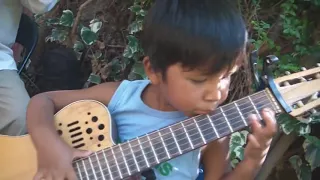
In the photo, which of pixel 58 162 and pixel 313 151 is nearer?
pixel 58 162

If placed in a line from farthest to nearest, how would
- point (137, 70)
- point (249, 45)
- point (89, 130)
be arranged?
point (137, 70), point (249, 45), point (89, 130)

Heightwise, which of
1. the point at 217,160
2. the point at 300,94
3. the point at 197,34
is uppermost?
the point at 197,34

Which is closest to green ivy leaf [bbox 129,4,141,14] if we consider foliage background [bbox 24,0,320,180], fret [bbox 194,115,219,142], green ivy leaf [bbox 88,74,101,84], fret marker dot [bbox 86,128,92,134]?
foliage background [bbox 24,0,320,180]

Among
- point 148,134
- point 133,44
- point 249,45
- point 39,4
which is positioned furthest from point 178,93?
point 133,44

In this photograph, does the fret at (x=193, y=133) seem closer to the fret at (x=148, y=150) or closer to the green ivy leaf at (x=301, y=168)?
the fret at (x=148, y=150)

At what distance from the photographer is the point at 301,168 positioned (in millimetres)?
1900

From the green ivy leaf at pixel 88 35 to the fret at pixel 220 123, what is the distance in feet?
3.77

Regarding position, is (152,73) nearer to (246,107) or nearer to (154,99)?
(154,99)

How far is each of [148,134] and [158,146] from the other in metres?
0.04

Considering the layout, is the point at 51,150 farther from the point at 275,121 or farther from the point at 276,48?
the point at 276,48

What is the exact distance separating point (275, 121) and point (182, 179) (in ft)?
1.00

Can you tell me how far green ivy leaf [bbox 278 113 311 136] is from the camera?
1.52m

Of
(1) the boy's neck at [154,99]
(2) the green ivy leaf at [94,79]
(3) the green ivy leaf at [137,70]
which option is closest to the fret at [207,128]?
(1) the boy's neck at [154,99]

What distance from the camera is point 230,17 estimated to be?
1.40 metres
